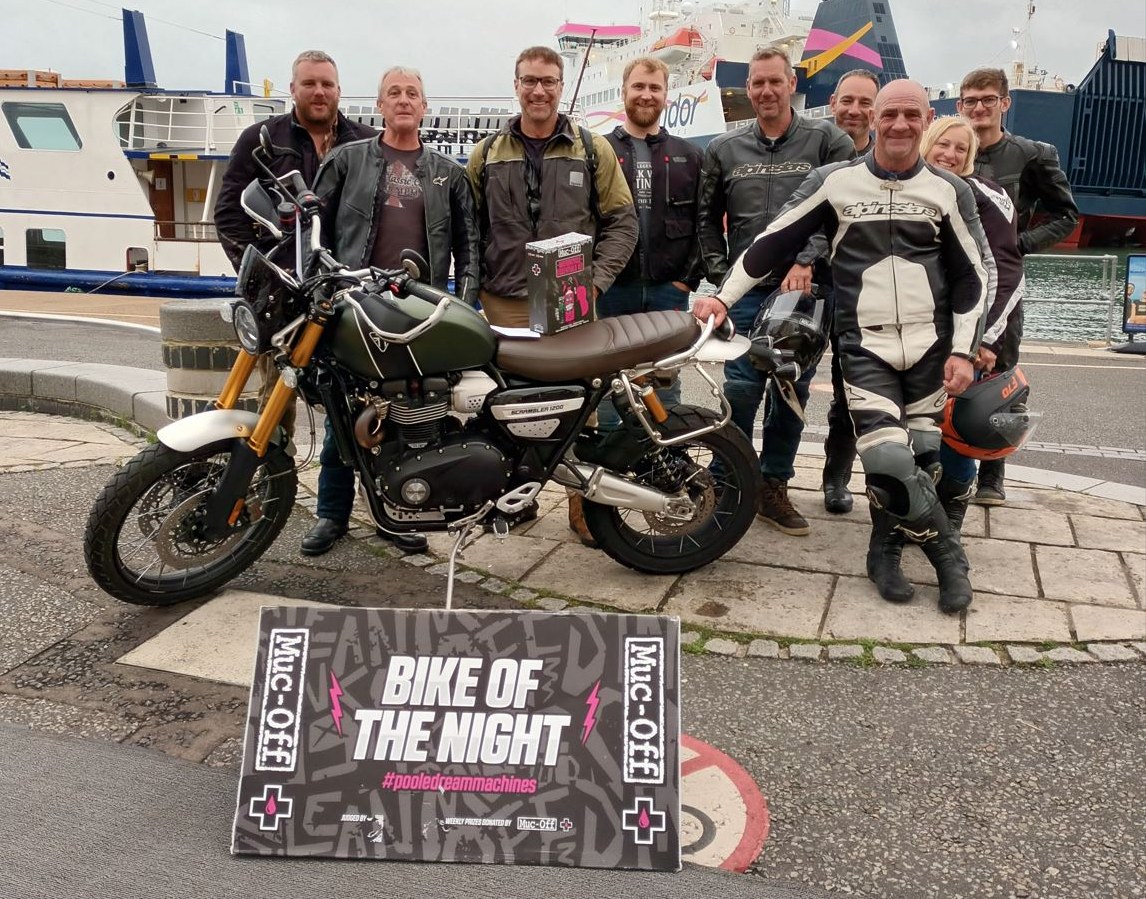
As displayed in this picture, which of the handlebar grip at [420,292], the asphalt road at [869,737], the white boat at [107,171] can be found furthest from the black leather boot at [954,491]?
the white boat at [107,171]

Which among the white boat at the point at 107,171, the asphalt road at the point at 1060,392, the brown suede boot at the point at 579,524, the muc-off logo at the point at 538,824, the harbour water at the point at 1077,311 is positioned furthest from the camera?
the white boat at the point at 107,171

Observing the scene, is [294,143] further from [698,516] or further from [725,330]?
[698,516]

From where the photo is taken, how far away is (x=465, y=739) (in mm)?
2281

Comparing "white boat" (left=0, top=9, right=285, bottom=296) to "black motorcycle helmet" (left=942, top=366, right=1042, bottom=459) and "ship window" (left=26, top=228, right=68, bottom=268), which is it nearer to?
"ship window" (left=26, top=228, right=68, bottom=268)

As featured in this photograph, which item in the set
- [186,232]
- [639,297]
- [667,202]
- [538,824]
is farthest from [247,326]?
[186,232]

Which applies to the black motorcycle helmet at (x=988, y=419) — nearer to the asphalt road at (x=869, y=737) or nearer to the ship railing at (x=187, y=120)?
the asphalt road at (x=869, y=737)

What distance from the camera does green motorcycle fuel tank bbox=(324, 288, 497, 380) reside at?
328cm

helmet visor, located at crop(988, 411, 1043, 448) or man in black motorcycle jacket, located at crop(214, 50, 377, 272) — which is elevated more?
man in black motorcycle jacket, located at crop(214, 50, 377, 272)

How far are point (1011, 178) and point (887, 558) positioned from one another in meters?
2.22

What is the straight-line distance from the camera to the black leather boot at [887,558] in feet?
12.6

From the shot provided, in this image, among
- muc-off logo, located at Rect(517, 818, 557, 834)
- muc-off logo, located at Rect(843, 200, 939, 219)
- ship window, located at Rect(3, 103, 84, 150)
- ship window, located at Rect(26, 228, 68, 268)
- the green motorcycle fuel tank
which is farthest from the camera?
ship window, located at Rect(26, 228, 68, 268)

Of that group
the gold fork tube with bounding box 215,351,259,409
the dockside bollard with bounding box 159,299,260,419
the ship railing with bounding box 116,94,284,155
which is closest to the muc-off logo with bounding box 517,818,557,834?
the gold fork tube with bounding box 215,351,259,409

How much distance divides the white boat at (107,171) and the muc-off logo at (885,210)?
18.0 m

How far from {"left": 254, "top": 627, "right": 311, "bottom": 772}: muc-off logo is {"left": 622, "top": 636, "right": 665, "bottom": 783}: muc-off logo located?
76 cm
